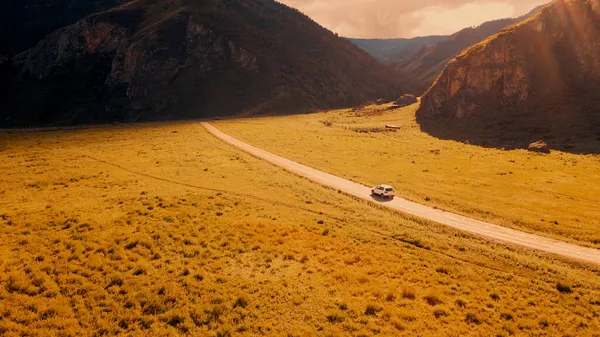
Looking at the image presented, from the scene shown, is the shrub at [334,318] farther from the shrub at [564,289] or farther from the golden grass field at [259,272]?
the shrub at [564,289]

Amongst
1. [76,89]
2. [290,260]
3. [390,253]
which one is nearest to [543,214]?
[390,253]

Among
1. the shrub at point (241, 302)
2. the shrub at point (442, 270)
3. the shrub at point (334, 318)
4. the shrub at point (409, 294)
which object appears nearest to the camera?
the shrub at point (334, 318)

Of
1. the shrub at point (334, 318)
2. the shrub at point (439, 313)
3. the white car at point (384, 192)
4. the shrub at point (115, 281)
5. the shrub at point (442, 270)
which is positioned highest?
the white car at point (384, 192)

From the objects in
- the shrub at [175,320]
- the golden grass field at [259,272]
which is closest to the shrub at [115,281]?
the golden grass field at [259,272]

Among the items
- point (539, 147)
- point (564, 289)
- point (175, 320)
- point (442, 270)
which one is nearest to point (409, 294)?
point (442, 270)

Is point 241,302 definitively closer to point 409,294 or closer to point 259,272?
point 259,272

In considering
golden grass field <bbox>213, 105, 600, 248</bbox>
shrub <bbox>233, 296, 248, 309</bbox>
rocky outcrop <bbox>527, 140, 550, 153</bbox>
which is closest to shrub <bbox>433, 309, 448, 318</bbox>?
shrub <bbox>233, 296, 248, 309</bbox>
